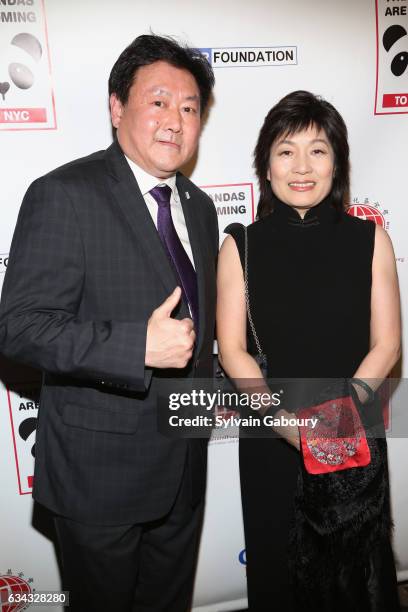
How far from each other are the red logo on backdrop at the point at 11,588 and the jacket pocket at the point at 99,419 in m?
1.11

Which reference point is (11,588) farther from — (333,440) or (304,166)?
(304,166)

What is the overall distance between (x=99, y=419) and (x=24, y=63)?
1258 mm

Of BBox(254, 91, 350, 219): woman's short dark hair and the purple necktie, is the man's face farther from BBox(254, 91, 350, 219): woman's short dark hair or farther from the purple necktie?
BBox(254, 91, 350, 219): woman's short dark hair

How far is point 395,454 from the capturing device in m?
2.47

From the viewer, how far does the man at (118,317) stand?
1306 millimetres

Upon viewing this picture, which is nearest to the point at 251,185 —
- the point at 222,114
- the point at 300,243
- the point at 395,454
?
the point at 222,114

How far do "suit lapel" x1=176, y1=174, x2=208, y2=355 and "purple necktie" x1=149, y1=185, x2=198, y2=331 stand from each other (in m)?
0.02

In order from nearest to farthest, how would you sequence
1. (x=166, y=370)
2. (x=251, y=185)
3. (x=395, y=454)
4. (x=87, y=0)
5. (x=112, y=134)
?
(x=166, y=370), (x=87, y=0), (x=112, y=134), (x=251, y=185), (x=395, y=454)

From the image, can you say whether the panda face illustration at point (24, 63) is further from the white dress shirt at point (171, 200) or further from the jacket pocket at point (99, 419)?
the jacket pocket at point (99, 419)

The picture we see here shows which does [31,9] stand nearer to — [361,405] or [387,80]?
[387,80]

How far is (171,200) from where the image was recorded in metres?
1.73

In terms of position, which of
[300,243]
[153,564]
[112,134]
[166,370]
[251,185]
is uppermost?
[112,134]

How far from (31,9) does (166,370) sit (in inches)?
51.4

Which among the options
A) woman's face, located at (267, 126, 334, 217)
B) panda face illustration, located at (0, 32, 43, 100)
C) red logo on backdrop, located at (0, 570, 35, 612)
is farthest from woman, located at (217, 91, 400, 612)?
red logo on backdrop, located at (0, 570, 35, 612)
